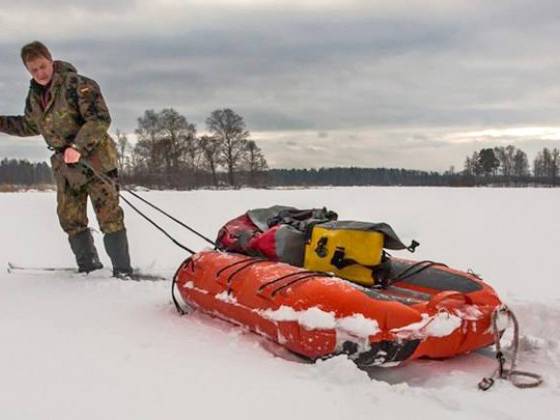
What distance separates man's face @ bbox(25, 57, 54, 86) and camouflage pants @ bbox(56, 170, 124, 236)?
894 millimetres

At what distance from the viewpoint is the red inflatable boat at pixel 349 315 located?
9.49 feet

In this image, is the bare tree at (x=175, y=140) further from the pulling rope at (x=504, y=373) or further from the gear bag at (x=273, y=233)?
the pulling rope at (x=504, y=373)

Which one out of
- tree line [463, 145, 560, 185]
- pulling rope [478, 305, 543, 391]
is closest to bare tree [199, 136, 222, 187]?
tree line [463, 145, 560, 185]

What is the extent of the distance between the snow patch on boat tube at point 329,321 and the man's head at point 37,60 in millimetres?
3215

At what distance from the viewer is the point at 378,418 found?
92.2 inches

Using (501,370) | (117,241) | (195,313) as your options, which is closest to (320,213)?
(195,313)

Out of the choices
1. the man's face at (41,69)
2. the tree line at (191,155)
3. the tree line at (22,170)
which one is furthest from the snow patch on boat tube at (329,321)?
the tree line at (22,170)

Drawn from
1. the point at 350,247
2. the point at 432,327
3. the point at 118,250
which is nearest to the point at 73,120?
the point at 118,250

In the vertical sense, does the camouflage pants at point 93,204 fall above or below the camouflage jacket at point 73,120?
below

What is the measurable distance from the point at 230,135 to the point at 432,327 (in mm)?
46112

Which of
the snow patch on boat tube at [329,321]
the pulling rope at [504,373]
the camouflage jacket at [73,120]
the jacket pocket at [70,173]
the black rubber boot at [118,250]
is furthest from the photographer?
the black rubber boot at [118,250]

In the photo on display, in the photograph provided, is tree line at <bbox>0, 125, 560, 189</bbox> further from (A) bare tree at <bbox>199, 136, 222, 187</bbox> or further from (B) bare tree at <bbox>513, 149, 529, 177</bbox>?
(B) bare tree at <bbox>513, 149, 529, 177</bbox>

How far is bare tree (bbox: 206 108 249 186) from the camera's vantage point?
4806cm

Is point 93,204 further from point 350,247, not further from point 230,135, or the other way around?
point 230,135
